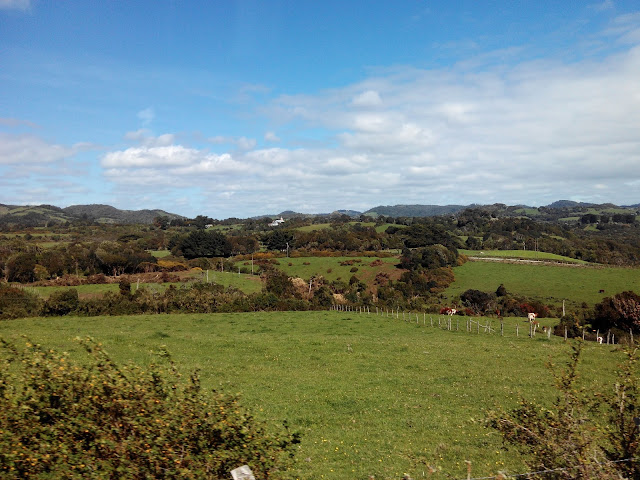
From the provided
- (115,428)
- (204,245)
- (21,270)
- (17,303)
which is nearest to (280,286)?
(17,303)

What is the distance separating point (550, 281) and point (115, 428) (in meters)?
78.8

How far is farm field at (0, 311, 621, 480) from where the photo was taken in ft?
38.1

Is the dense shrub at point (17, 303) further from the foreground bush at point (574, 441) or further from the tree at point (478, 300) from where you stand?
the tree at point (478, 300)

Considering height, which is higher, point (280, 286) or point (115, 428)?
point (115, 428)

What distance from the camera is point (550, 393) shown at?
17312mm

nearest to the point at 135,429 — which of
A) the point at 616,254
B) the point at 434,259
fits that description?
the point at 434,259

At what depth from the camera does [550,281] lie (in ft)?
237

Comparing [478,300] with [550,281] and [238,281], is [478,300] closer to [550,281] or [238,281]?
[550,281]

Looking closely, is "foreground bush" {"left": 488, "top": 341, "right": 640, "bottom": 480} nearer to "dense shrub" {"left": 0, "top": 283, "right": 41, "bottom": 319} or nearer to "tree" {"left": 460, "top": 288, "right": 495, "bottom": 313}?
"dense shrub" {"left": 0, "top": 283, "right": 41, "bottom": 319}

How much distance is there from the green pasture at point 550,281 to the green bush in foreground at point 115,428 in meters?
63.2

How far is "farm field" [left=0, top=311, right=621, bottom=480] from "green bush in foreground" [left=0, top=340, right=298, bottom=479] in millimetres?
826

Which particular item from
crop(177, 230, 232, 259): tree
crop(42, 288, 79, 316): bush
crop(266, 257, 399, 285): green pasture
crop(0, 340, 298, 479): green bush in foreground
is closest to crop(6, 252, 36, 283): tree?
crop(42, 288, 79, 316): bush

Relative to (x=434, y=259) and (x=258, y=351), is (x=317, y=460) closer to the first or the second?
(x=258, y=351)

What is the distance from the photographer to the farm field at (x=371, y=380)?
38.1ft
